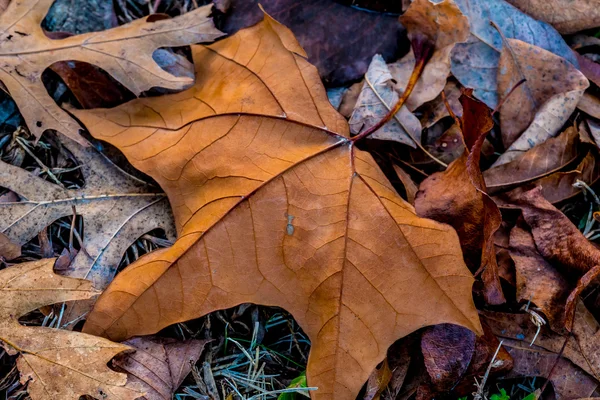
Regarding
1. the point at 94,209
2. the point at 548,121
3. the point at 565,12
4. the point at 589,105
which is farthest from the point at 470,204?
the point at 94,209

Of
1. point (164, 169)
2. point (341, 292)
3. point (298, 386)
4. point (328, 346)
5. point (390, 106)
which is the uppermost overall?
point (390, 106)

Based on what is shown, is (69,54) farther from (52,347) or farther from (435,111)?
(435,111)

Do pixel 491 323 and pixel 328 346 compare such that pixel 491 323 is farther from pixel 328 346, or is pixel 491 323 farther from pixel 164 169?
pixel 164 169

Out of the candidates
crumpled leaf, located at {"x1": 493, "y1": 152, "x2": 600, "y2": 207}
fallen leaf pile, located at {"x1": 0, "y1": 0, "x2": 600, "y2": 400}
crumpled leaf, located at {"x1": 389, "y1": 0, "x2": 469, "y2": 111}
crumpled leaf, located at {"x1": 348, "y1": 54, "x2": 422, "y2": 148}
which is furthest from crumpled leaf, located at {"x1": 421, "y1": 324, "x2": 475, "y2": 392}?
crumpled leaf, located at {"x1": 389, "y1": 0, "x2": 469, "y2": 111}

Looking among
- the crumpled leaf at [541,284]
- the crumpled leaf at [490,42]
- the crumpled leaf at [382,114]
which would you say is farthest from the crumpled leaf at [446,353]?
the crumpled leaf at [490,42]

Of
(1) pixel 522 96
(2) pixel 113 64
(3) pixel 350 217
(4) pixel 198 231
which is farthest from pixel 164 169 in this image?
(1) pixel 522 96

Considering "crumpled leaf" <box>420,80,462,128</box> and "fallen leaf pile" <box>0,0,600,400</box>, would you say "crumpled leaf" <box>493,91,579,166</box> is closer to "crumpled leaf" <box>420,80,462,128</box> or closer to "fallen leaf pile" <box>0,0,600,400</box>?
"fallen leaf pile" <box>0,0,600,400</box>

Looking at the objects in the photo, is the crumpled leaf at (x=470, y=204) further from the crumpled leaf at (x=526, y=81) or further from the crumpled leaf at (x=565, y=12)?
the crumpled leaf at (x=565, y=12)
